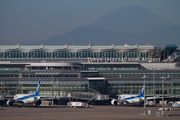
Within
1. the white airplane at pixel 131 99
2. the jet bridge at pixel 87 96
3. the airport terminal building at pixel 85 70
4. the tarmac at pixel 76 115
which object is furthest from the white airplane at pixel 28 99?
the white airplane at pixel 131 99

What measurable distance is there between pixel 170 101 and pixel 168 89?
6337 millimetres

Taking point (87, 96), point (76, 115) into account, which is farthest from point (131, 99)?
point (76, 115)

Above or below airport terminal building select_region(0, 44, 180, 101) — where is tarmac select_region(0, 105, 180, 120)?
below

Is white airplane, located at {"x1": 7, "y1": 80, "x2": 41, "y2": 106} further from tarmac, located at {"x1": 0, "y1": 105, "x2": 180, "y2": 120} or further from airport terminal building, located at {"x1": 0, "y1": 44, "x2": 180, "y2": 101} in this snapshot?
tarmac, located at {"x1": 0, "y1": 105, "x2": 180, "y2": 120}

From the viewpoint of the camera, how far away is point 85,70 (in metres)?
173

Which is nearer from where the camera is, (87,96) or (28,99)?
(28,99)

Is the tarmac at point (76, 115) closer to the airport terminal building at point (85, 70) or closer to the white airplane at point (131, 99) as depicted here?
the white airplane at point (131, 99)

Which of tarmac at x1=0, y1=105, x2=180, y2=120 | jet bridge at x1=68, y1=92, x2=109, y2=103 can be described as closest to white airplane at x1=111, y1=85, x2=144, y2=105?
jet bridge at x1=68, y1=92, x2=109, y2=103

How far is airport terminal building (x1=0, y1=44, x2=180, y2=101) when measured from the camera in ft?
521

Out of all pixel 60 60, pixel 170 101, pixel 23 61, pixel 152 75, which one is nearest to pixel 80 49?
pixel 60 60

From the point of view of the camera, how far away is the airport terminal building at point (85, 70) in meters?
159

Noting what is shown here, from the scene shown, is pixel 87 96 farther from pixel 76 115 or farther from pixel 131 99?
Answer: pixel 76 115

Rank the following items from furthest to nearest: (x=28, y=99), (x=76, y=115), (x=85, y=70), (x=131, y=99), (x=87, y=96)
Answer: (x=85, y=70)
(x=87, y=96)
(x=131, y=99)
(x=28, y=99)
(x=76, y=115)

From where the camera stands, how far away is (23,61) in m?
191
